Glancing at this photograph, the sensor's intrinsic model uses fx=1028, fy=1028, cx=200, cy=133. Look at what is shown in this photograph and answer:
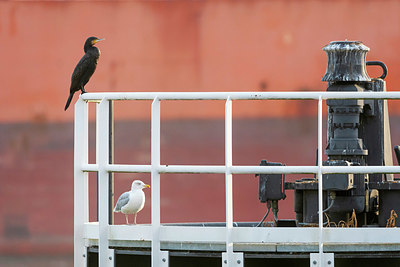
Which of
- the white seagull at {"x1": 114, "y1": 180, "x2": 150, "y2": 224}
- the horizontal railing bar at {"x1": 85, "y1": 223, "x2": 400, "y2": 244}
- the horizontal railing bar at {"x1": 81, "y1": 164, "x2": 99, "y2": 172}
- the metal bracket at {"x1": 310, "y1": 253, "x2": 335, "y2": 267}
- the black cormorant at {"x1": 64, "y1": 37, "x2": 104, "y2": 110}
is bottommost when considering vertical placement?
the metal bracket at {"x1": 310, "y1": 253, "x2": 335, "y2": 267}

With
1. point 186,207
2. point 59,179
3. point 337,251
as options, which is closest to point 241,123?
Answer: point 186,207

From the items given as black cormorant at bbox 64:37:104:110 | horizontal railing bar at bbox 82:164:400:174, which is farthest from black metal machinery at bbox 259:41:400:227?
black cormorant at bbox 64:37:104:110

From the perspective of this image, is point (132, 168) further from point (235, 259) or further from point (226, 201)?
point (235, 259)

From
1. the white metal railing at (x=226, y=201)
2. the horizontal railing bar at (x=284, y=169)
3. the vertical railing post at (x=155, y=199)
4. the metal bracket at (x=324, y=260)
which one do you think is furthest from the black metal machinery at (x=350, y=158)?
the vertical railing post at (x=155, y=199)

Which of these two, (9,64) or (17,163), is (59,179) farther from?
(9,64)

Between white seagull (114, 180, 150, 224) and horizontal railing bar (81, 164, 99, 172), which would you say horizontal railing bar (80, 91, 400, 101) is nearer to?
horizontal railing bar (81, 164, 99, 172)

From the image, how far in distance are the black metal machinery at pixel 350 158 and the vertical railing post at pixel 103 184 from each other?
3.53 feet

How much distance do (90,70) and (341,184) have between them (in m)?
2.23

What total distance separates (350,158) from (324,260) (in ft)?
4.03

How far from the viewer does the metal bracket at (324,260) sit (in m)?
6.50

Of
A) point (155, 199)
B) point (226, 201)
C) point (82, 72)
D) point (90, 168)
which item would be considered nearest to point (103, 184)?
point (90, 168)

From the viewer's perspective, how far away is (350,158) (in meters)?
7.52

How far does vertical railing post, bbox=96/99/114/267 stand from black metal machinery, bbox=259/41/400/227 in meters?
1.08

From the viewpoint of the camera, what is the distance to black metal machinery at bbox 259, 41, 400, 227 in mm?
7172
